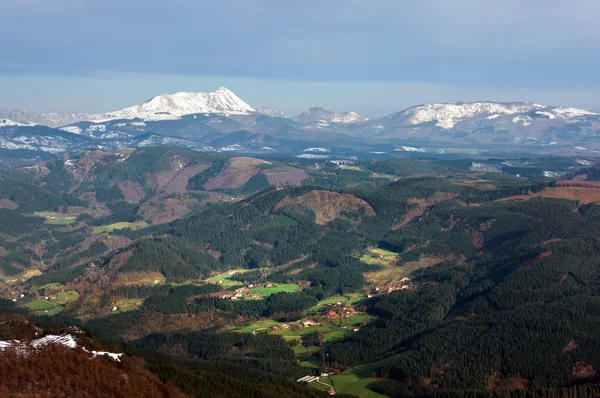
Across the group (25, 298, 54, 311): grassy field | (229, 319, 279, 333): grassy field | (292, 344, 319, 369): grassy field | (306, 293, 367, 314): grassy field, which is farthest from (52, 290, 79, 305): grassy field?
(292, 344, 319, 369): grassy field

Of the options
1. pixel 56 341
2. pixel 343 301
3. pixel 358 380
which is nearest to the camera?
pixel 56 341

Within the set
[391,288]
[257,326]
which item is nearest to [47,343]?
[257,326]

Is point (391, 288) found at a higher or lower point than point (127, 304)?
higher

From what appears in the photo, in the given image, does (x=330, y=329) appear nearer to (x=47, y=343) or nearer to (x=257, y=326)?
(x=257, y=326)

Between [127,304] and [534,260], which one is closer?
[127,304]

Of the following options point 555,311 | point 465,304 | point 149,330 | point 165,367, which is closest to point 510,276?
point 465,304

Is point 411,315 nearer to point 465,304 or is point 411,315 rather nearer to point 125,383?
point 465,304

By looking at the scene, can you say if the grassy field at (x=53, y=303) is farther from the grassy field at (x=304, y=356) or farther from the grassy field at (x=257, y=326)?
the grassy field at (x=304, y=356)

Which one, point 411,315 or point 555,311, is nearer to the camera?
point 555,311

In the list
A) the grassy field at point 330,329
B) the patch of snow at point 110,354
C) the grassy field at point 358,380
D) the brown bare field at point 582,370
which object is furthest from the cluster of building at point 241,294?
the patch of snow at point 110,354
